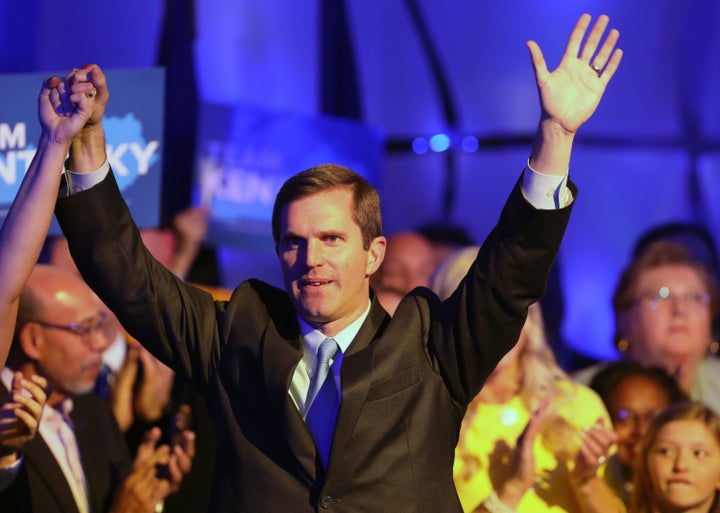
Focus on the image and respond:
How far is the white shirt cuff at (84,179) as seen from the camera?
6.02ft

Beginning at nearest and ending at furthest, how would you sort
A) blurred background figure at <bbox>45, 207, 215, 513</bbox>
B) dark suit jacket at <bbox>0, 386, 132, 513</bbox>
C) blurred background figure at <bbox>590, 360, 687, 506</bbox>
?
dark suit jacket at <bbox>0, 386, 132, 513</bbox> → blurred background figure at <bbox>590, 360, 687, 506</bbox> → blurred background figure at <bbox>45, 207, 215, 513</bbox>

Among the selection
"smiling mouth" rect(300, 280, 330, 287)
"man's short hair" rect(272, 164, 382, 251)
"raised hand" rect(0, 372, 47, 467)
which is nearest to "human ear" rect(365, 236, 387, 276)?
"man's short hair" rect(272, 164, 382, 251)

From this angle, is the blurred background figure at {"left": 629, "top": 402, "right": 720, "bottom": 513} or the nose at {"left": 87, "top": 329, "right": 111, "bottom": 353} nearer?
the blurred background figure at {"left": 629, "top": 402, "right": 720, "bottom": 513}

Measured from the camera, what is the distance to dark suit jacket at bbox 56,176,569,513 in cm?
176

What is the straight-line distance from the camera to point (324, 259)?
1828 millimetres

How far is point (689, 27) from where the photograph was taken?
4523 mm

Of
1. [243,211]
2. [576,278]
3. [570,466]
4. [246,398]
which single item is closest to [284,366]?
[246,398]

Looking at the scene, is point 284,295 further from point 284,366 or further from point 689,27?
point 689,27

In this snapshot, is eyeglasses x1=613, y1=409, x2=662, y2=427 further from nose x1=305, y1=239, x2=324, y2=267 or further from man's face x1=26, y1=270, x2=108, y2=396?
nose x1=305, y1=239, x2=324, y2=267

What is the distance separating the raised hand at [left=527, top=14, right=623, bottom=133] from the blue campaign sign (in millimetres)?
1602

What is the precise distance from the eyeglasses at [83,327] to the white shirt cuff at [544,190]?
1.78m

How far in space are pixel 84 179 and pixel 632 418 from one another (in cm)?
224

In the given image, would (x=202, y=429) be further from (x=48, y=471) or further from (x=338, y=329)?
(x=338, y=329)

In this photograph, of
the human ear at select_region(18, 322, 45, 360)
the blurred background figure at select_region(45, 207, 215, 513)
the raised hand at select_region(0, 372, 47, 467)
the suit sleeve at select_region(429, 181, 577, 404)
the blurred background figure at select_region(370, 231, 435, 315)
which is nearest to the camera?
the suit sleeve at select_region(429, 181, 577, 404)
